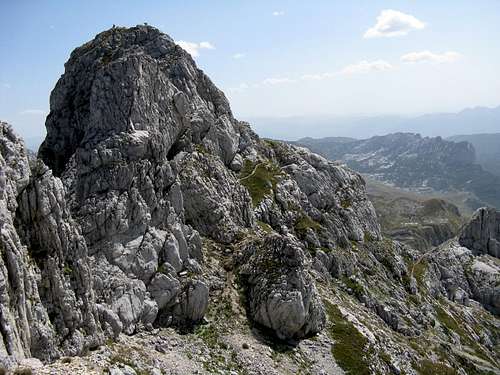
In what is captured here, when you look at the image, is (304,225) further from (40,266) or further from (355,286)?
(40,266)

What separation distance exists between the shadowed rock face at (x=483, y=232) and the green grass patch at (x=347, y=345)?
437ft

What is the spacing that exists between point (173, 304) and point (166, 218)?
10.7m

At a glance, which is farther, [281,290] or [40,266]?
[281,290]

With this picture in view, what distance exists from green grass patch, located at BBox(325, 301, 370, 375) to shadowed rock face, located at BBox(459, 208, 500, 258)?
133341mm

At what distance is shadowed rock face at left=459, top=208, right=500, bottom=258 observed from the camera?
565 ft

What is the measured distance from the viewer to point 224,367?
43.7 m

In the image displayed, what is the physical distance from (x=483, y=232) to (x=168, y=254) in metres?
158

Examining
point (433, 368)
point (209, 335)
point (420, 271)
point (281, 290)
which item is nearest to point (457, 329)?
point (420, 271)

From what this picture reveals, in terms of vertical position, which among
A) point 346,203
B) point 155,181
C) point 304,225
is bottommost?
point 304,225

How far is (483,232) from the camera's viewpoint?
17388 cm

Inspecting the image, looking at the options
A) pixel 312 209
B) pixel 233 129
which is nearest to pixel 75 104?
pixel 233 129

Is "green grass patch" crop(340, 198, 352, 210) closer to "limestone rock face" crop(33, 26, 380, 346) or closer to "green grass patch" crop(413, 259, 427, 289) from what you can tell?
"limestone rock face" crop(33, 26, 380, 346)

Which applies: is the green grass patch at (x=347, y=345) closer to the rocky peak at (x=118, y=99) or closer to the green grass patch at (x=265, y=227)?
the green grass patch at (x=265, y=227)

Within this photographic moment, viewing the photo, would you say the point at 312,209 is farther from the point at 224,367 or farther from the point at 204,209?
the point at 224,367
